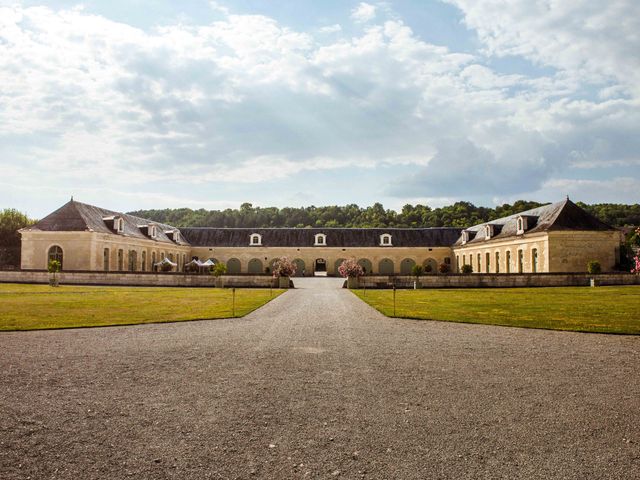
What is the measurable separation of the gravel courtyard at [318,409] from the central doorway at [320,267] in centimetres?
4604

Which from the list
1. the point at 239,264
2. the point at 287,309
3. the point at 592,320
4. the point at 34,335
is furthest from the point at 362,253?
the point at 34,335

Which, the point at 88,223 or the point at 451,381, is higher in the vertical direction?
the point at 88,223

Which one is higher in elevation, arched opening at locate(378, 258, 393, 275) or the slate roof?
the slate roof

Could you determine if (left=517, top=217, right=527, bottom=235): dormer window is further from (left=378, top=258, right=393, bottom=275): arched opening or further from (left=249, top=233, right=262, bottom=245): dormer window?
(left=249, top=233, right=262, bottom=245): dormer window

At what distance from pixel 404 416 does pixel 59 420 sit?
11.7 ft

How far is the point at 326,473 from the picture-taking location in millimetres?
3816

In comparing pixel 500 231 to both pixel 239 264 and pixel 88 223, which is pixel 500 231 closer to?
pixel 239 264

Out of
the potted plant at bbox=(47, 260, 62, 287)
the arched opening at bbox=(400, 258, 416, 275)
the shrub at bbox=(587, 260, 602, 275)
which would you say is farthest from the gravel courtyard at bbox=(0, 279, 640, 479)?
the arched opening at bbox=(400, 258, 416, 275)

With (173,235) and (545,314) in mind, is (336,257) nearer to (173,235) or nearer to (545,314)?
(173,235)

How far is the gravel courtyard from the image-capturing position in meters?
3.99

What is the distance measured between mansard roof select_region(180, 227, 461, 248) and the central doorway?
1.99 m

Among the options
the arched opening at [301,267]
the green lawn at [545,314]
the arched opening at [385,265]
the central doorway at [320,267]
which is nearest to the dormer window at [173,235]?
the arched opening at [301,267]

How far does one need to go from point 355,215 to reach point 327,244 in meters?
29.9

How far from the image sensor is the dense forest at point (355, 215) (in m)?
68.3
